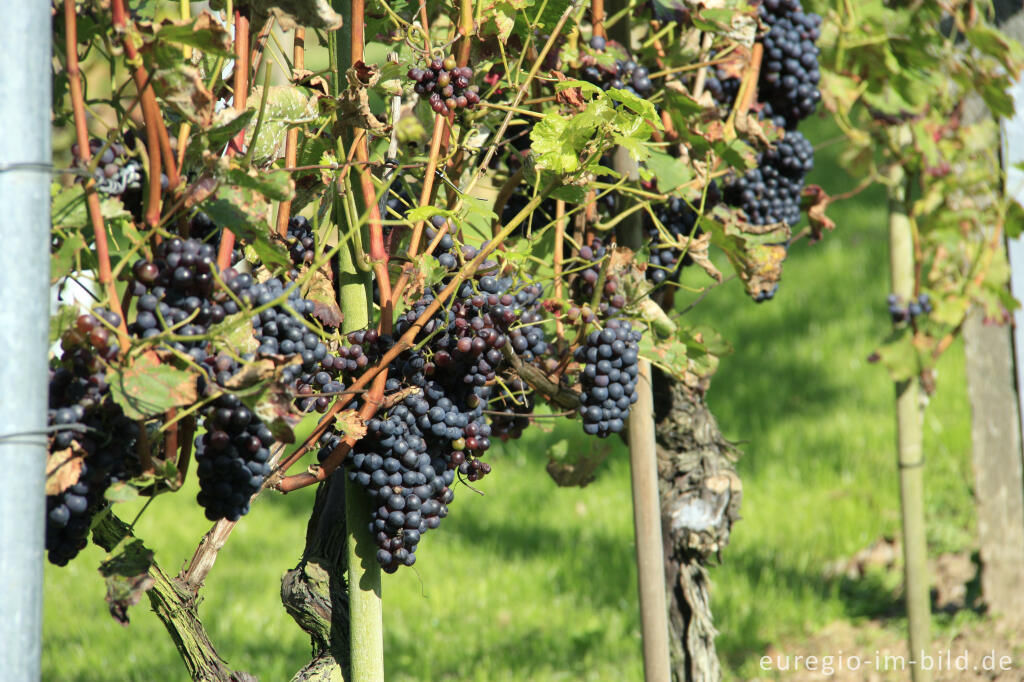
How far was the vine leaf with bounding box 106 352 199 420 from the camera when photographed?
946 millimetres

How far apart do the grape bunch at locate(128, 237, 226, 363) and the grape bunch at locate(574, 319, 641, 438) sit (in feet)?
1.99

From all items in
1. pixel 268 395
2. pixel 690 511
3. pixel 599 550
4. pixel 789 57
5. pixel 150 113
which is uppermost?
pixel 789 57

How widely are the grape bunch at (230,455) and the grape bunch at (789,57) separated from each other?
135 centimetres

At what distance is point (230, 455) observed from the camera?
104cm

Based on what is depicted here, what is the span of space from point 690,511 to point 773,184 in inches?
29.4

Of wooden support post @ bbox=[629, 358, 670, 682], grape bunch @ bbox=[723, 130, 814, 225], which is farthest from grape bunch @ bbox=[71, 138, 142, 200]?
grape bunch @ bbox=[723, 130, 814, 225]

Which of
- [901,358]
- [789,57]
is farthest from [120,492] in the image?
[901,358]

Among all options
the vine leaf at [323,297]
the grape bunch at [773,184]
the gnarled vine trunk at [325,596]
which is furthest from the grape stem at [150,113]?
the grape bunch at [773,184]

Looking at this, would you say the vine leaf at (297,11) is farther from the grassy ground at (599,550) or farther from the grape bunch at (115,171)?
the grassy ground at (599,550)

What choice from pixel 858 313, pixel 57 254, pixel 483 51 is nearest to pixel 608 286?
pixel 483 51

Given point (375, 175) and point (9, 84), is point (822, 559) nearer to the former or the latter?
point (375, 175)

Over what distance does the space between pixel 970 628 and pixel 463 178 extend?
236 centimetres

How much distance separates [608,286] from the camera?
1639 mm

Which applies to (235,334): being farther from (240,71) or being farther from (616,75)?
(616,75)
